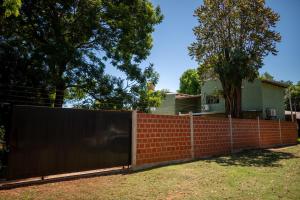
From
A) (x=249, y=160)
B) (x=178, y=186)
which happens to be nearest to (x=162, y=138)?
(x=178, y=186)

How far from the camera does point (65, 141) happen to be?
23.6ft

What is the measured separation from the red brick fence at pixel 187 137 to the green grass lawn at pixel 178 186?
86cm

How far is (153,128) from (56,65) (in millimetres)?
6905

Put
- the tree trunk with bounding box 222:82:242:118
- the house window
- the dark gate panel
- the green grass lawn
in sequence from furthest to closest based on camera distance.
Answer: the house window
the tree trunk with bounding box 222:82:242:118
the dark gate panel
the green grass lawn

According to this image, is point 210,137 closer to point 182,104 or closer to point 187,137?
point 187,137

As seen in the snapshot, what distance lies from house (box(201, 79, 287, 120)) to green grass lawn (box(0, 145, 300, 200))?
62.3 ft

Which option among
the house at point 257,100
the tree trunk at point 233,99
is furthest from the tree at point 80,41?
the house at point 257,100

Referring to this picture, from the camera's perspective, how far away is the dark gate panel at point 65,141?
6.37 meters

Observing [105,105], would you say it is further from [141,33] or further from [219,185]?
[219,185]

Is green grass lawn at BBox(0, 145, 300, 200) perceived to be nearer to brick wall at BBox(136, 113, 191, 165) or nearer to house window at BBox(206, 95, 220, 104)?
brick wall at BBox(136, 113, 191, 165)

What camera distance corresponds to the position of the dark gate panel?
6.37m

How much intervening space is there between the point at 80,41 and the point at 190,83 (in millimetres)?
33950

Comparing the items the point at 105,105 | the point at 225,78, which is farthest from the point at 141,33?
the point at 225,78

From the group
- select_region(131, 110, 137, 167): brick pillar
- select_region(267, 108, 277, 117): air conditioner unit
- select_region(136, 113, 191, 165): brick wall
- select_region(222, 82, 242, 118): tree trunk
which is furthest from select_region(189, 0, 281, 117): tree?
select_region(131, 110, 137, 167): brick pillar
